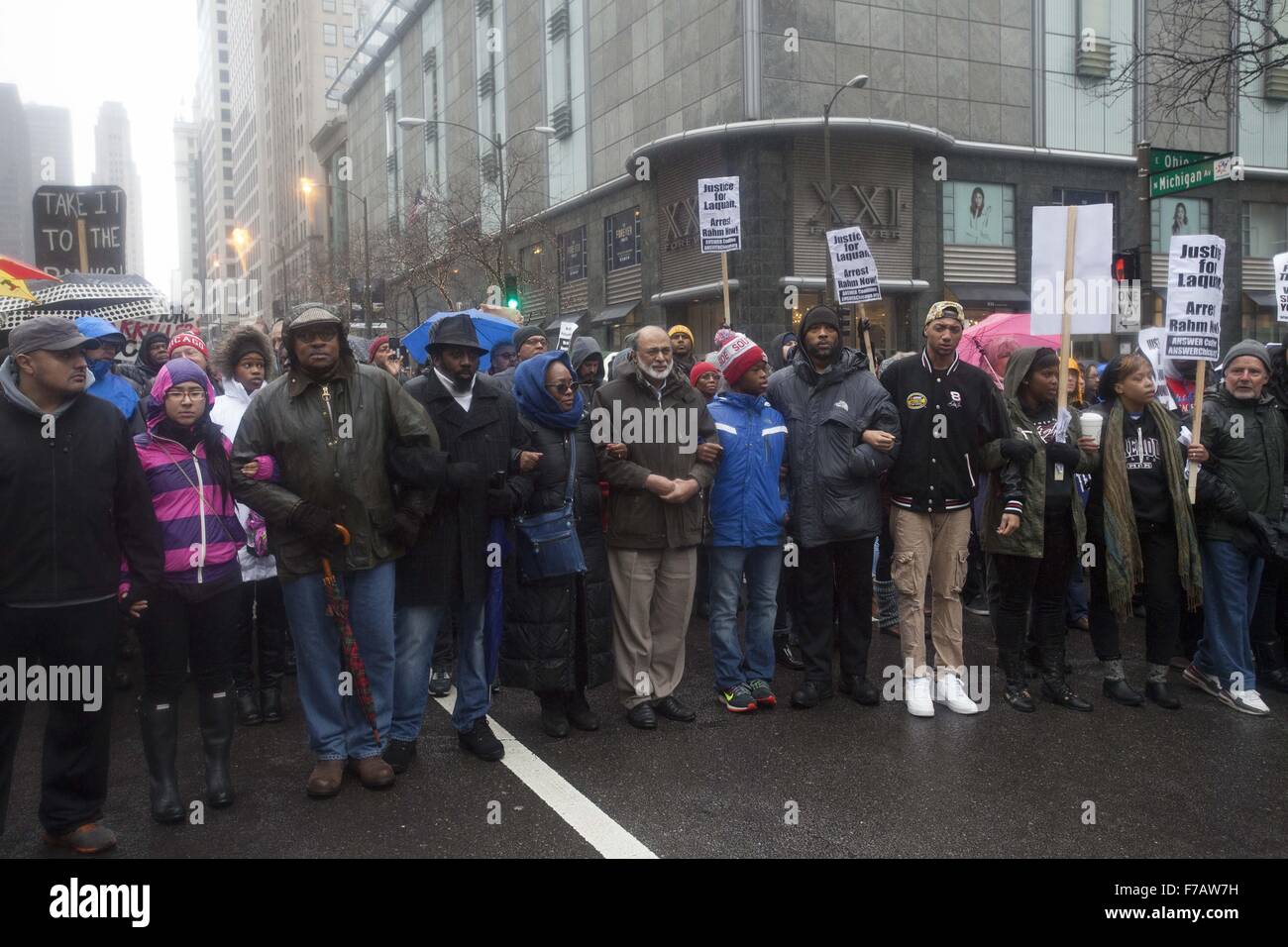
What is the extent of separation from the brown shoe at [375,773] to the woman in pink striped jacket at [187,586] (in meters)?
0.57

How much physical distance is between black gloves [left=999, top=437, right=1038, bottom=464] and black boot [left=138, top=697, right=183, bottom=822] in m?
4.52

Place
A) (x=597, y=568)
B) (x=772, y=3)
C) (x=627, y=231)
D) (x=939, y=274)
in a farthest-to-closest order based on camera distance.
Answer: (x=627, y=231)
(x=939, y=274)
(x=772, y=3)
(x=597, y=568)

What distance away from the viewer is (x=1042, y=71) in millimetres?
28500

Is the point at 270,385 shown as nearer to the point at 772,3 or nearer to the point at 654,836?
the point at 654,836

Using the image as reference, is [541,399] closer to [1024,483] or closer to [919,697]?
[919,697]

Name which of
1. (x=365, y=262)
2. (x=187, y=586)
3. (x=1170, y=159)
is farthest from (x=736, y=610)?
(x=365, y=262)

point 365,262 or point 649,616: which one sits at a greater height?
point 365,262

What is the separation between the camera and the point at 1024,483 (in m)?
5.82

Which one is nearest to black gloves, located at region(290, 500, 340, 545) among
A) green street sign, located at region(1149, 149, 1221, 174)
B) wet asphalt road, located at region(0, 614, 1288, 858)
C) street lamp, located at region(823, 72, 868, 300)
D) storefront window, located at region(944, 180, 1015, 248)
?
wet asphalt road, located at region(0, 614, 1288, 858)

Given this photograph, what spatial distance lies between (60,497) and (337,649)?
1392mm

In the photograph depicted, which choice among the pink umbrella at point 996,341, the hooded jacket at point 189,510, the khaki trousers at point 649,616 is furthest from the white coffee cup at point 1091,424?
the hooded jacket at point 189,510
